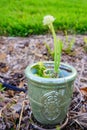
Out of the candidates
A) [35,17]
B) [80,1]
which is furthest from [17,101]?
[80,1]

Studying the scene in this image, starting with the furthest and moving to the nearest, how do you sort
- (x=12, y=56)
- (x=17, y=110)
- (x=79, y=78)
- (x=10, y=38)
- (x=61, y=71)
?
(x=10, y=38) < (x=12, y=56) < (x=79, y=78) < (x=17, y=110) < (x=61, y=71)

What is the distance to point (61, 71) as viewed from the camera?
108 inches

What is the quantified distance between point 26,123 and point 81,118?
418 millimetres

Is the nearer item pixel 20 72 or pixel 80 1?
pixel 20 72

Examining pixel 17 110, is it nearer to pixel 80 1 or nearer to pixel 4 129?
pixel 4 129

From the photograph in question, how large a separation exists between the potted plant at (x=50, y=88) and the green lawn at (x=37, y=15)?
6.39 ft

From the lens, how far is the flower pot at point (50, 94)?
253 cm

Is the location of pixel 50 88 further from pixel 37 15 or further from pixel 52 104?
pixel 37 15

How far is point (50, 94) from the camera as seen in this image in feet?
8.42

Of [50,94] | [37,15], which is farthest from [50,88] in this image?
[37,15]

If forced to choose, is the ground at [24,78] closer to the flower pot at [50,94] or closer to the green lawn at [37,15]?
the flower pot at [50,94]

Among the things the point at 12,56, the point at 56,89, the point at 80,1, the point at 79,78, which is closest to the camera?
the point at 56,89

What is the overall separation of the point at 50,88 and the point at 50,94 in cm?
5

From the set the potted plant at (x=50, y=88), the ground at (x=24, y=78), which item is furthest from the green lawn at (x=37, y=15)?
the potted plant at (x=50, y=88)
